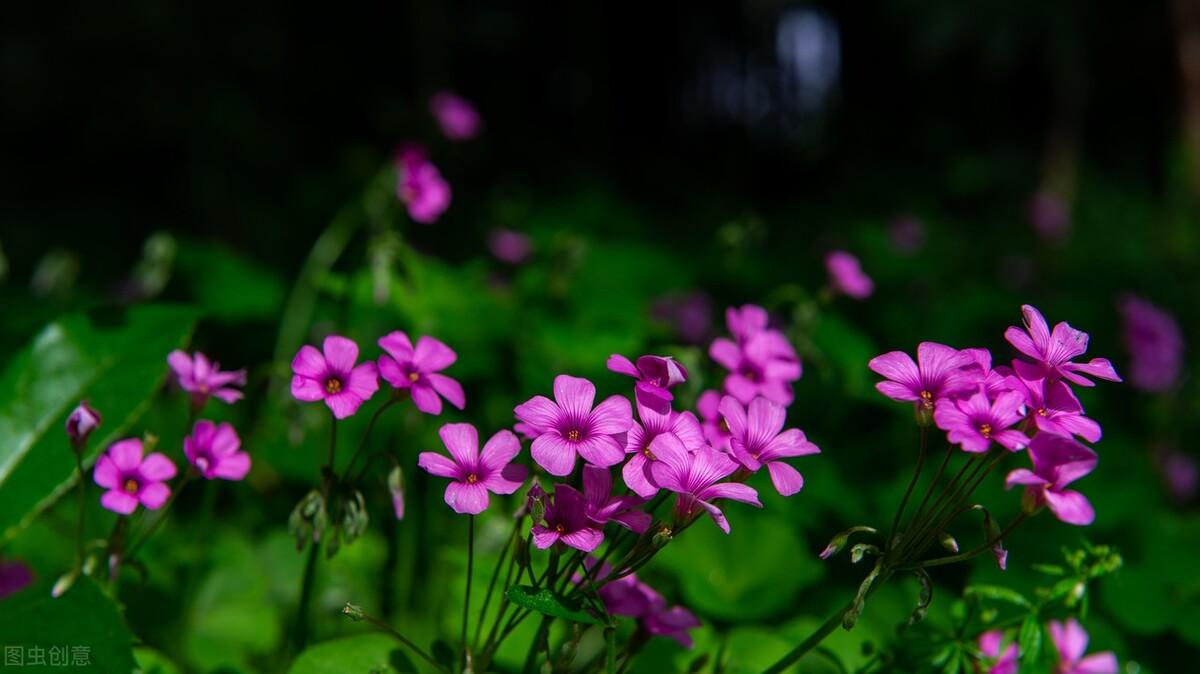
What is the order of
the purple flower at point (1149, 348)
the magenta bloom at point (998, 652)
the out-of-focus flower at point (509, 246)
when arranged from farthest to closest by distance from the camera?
the out-of-focus flower at point (509, 246)
the purple flower at point (1149, 348)
the magenta bloom at point (998, 652)

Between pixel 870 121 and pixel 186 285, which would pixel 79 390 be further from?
pixel 870 121

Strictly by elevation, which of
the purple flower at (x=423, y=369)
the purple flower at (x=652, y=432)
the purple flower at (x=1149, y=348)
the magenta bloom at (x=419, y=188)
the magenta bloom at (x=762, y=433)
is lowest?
the purple flower at (x=1149, y=348)

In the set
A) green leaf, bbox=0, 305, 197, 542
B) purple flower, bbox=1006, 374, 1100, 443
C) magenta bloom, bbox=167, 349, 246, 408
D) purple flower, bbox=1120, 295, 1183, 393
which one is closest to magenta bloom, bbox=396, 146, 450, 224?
green leaf, bbox=0, 305, 197, 542

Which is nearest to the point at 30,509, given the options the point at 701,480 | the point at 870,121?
the point at 701,480

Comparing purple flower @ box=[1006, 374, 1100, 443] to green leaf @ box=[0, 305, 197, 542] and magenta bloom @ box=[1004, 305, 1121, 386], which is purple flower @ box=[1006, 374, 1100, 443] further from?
green leaf @ box=[0, 305, 197, 542]

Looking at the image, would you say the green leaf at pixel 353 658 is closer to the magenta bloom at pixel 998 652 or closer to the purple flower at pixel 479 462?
the purple flower at pixel 479 462

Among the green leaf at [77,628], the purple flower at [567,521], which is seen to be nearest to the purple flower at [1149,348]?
the purple flower at [567,521]
